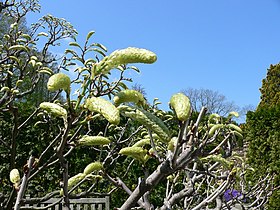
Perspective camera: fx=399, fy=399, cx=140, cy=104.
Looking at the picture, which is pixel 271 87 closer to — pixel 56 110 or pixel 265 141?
pixel 265 141

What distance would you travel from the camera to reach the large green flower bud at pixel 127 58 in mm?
946

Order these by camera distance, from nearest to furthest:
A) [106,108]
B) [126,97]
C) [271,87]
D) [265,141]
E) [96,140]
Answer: [106,108] → [126,97] → [96,140] → [265,141] → [271,87]

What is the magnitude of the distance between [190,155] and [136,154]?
0.96ft

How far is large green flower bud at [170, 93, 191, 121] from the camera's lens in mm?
970

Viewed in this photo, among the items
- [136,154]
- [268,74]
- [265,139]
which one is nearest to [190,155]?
[136,154]

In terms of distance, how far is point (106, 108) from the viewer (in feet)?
3.12

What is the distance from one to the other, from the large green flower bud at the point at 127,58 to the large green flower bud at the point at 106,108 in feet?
0.29

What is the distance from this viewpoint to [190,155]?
3.63 feet

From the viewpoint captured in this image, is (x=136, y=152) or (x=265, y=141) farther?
(x=265, y=141)

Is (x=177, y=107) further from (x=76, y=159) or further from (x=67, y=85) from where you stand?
(x=76, y=159)

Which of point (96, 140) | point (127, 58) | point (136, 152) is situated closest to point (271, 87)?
point (136, 152)

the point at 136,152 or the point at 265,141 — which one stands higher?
the point at 265,141

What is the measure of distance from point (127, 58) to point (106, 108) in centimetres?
13

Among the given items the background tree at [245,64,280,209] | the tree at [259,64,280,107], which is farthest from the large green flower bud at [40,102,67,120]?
the tree at [259,64,280,107]
